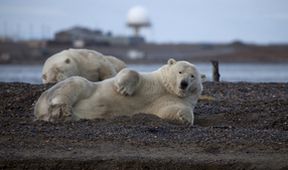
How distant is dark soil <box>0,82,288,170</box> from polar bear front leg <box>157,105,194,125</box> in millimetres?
199

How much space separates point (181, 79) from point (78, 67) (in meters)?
4.20

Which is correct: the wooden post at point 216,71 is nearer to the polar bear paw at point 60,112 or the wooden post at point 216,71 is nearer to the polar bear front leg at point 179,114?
the polar bear front leg at point 179,114

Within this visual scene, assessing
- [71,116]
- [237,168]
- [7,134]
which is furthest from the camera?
[71,116]

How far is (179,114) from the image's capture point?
1033 centimetres

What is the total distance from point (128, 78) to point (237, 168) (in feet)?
9.60

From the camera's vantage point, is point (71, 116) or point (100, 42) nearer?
point (71, 116)

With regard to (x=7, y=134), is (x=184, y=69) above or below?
above

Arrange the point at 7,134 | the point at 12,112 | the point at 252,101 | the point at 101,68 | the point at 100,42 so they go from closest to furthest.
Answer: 1. the point at 7,134
2. the point at 12,112
3. the point at 252,101
4. the point at 101,68
5. the point at 100,42

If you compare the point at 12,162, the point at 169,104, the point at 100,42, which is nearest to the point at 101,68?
the point at 169,104

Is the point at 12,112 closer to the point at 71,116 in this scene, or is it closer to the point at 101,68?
the point at 71,116

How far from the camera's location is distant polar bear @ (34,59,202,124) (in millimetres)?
10297

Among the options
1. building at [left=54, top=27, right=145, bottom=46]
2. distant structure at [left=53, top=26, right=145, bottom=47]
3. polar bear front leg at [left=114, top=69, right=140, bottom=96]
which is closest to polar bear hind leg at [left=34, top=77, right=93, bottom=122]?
polar bear front leg at [left=114, top=69, right=140, bottom=96]

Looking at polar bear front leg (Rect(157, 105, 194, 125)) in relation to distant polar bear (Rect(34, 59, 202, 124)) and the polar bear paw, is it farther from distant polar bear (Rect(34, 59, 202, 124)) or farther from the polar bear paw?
the polar bear paw

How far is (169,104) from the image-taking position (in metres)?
10.5
